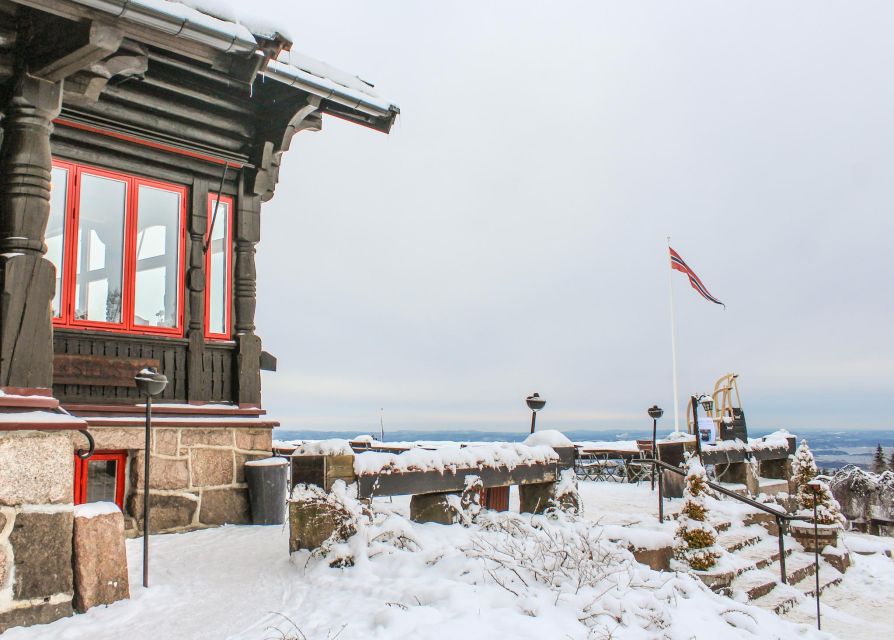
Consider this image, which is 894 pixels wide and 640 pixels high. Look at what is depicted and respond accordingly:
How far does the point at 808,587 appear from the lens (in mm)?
9039

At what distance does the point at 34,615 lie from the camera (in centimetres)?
452

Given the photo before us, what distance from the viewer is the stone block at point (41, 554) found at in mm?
4527

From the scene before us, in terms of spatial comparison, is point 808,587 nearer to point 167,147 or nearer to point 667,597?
point 667,597

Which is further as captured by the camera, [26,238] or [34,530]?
[26,238]

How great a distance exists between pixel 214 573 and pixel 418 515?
66.0 inches

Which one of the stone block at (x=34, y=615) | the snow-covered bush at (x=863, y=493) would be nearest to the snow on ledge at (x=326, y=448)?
the stone block at (x=34, y=615)

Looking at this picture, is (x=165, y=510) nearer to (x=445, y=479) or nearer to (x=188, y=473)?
(x=188, y=473)

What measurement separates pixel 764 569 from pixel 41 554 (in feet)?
25.3

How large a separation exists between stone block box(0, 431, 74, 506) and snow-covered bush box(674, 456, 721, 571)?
18.8ft

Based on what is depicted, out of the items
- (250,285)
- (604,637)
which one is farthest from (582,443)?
(604,637)

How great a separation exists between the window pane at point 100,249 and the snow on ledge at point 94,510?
3.25m

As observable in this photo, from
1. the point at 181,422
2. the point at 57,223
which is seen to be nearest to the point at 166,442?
the point at 181,422

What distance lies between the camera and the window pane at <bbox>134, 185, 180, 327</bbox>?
8219mm

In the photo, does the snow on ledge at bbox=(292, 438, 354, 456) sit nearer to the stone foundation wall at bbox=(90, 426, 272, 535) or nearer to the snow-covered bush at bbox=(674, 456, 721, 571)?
the stone foundation wall at bbox=(90, 426, 272, 535)
